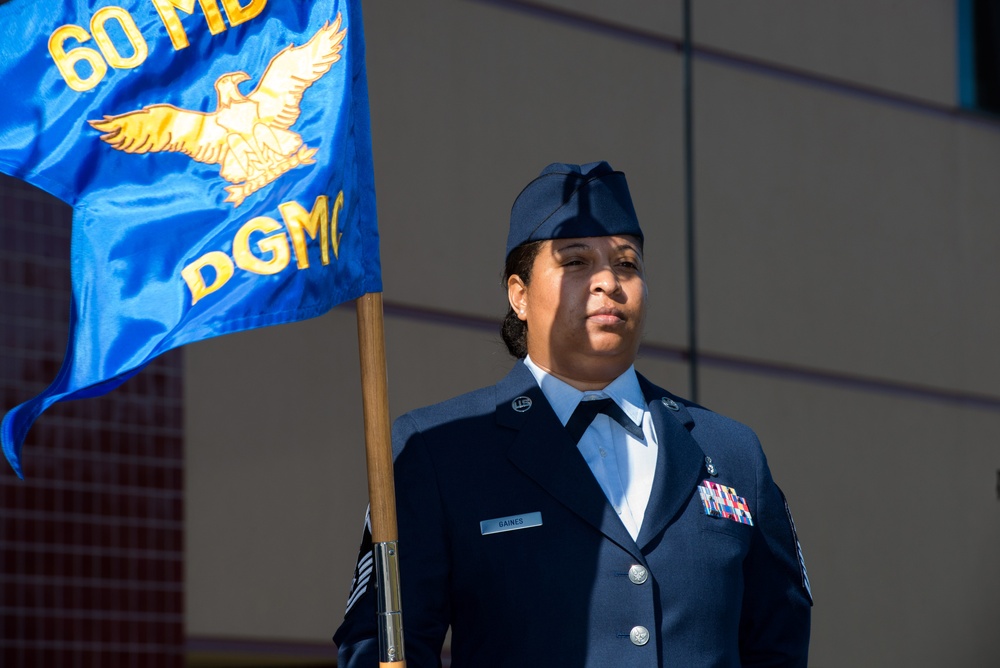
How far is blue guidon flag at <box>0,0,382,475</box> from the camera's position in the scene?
2.47 metres

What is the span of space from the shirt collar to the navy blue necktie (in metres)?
0.01

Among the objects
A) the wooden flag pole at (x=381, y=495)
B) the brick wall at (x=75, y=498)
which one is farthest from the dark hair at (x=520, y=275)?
the brick wall at (x=75, y=498)

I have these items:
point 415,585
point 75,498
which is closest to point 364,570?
point 415,585

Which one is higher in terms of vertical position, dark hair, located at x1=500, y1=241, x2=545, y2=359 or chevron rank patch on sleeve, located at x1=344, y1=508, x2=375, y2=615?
dark hair, located at x1=500, y1=241, x2=545, y2=359

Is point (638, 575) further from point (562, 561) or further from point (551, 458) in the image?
point (551, 458)

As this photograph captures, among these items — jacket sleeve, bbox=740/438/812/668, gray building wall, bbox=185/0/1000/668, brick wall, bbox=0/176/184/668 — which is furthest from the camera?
gray building wall, bbox=185/0/1000/668

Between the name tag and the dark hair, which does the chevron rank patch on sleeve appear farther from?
the dark hair

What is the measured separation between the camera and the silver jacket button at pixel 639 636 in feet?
8.67

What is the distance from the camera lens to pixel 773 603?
2844 mm

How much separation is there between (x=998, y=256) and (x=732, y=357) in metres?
1.36

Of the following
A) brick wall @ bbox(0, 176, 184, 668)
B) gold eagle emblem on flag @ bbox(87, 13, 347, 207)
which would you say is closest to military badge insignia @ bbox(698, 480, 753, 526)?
gold eagle emblem on flag @ bbox(87, 13, 347, 207)

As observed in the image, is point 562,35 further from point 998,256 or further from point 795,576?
point 795,576

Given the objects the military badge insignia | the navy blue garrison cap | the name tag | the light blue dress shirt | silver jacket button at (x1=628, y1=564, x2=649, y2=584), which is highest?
the navy blue garrison cap

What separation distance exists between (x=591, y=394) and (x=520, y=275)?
0.79ft
